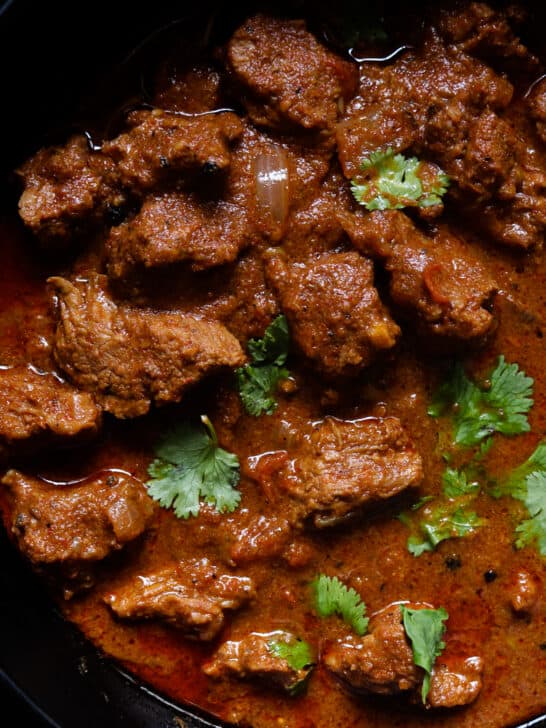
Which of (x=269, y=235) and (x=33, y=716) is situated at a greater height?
(x=269, y=235)

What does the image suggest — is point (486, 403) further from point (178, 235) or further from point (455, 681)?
point (178, 235)

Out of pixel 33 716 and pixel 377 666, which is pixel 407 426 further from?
pixel 33 716

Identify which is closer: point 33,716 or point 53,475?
point 33,716

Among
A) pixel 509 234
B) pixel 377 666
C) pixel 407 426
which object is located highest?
pixel 509 234

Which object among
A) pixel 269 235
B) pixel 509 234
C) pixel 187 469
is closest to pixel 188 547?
Result: pixel 187 469

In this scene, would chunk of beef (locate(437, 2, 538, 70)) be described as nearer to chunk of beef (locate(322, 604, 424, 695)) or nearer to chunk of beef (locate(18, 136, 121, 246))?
chunk of beef (locate(18, 136, 121, 246))
